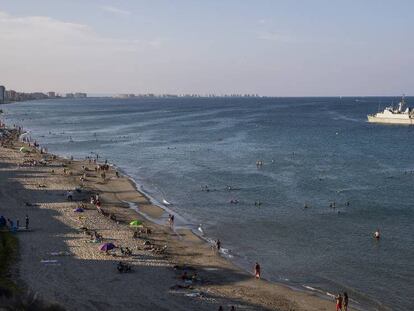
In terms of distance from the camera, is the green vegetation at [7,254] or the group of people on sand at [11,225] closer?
the green vegetation at [7,254]

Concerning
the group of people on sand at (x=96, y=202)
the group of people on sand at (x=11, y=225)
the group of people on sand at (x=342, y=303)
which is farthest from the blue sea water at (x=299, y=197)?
the group of people on sand at (x=11, y=225)

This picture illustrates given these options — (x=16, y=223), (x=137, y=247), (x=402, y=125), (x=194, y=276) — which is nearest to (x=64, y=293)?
(x=194, y=276)

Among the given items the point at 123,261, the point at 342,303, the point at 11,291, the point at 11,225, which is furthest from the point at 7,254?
the point at 342,303

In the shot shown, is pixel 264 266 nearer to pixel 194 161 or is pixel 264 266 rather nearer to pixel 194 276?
pixel 194 276

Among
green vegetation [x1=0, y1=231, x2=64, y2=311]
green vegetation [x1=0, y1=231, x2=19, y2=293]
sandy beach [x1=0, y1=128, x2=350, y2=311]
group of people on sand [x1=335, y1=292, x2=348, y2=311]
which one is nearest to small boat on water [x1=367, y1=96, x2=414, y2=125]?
sandy beach [x1=0, y1=128, x2=350, y2=311]

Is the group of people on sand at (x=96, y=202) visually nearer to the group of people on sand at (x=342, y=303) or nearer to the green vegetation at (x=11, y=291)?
the green vegetation at (x=11, y=291)

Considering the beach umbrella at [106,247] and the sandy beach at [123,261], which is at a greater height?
the beach umbrella at [106,247]

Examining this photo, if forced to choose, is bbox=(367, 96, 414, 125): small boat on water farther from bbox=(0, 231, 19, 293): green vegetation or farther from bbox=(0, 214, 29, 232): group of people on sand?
bbox=(0, 231, 19, 293): green vegetation
